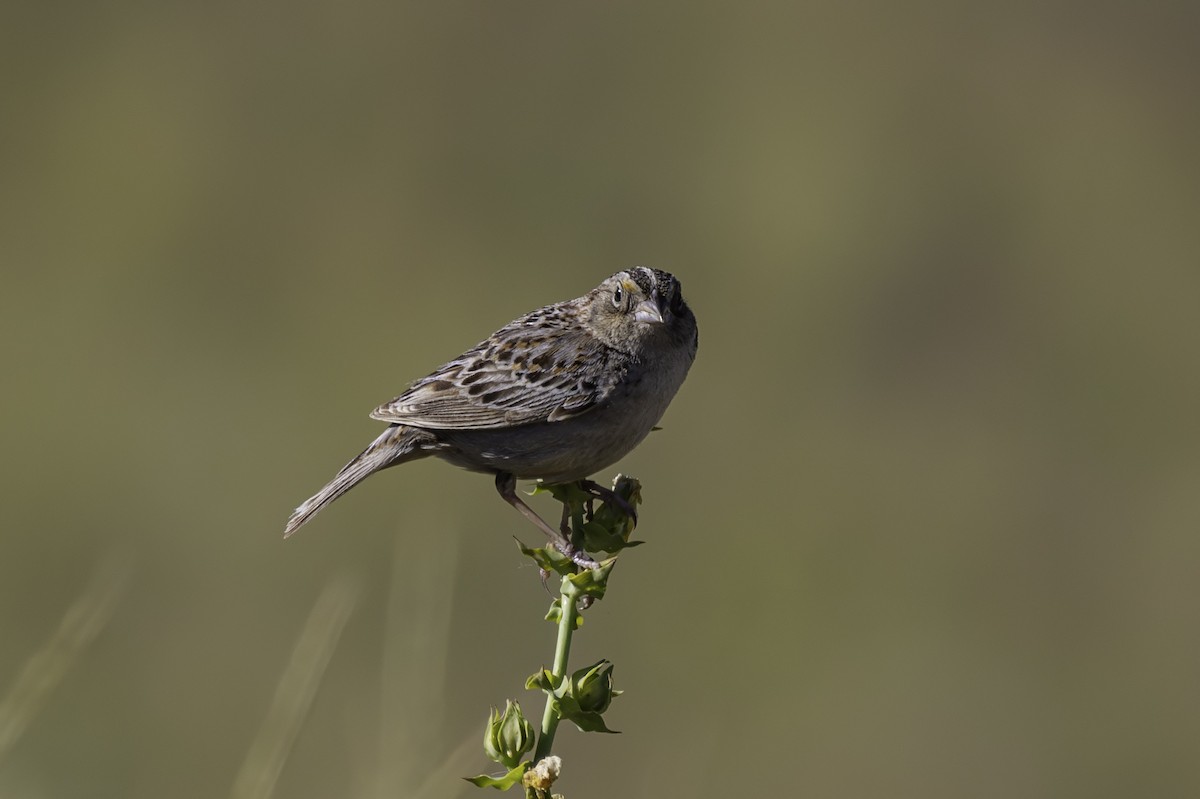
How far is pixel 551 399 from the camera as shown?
4.52 meters

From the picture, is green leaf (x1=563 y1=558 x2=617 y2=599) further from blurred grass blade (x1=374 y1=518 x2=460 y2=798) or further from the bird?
the bird

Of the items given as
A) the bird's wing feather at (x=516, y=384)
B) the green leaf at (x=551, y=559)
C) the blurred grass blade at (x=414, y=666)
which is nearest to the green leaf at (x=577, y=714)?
the green leaf at (x=551, y=559)

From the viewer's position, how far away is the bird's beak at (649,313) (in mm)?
4617

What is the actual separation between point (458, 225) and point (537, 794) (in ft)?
35.4

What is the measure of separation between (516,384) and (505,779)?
2214 mm

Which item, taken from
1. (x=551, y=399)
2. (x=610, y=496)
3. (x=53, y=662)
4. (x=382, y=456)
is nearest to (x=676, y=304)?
(x=551, y=399)

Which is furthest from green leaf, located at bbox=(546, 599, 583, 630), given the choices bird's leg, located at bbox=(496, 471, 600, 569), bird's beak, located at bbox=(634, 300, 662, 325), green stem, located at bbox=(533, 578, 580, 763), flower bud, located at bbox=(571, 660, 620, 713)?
bird's beak, located at bbox=(634, 300, 662, 325)

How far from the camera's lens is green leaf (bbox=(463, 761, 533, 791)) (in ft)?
8.48

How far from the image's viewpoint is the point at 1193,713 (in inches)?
389

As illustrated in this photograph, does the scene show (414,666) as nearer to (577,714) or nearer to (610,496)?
(610,496)

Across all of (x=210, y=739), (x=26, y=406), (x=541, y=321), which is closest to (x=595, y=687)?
(x=541, y=321)

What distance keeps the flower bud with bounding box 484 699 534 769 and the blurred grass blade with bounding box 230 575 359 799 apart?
0.43 m

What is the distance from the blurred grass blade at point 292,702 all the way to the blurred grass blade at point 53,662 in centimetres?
41

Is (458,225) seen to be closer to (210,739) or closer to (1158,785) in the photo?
(210,739)
